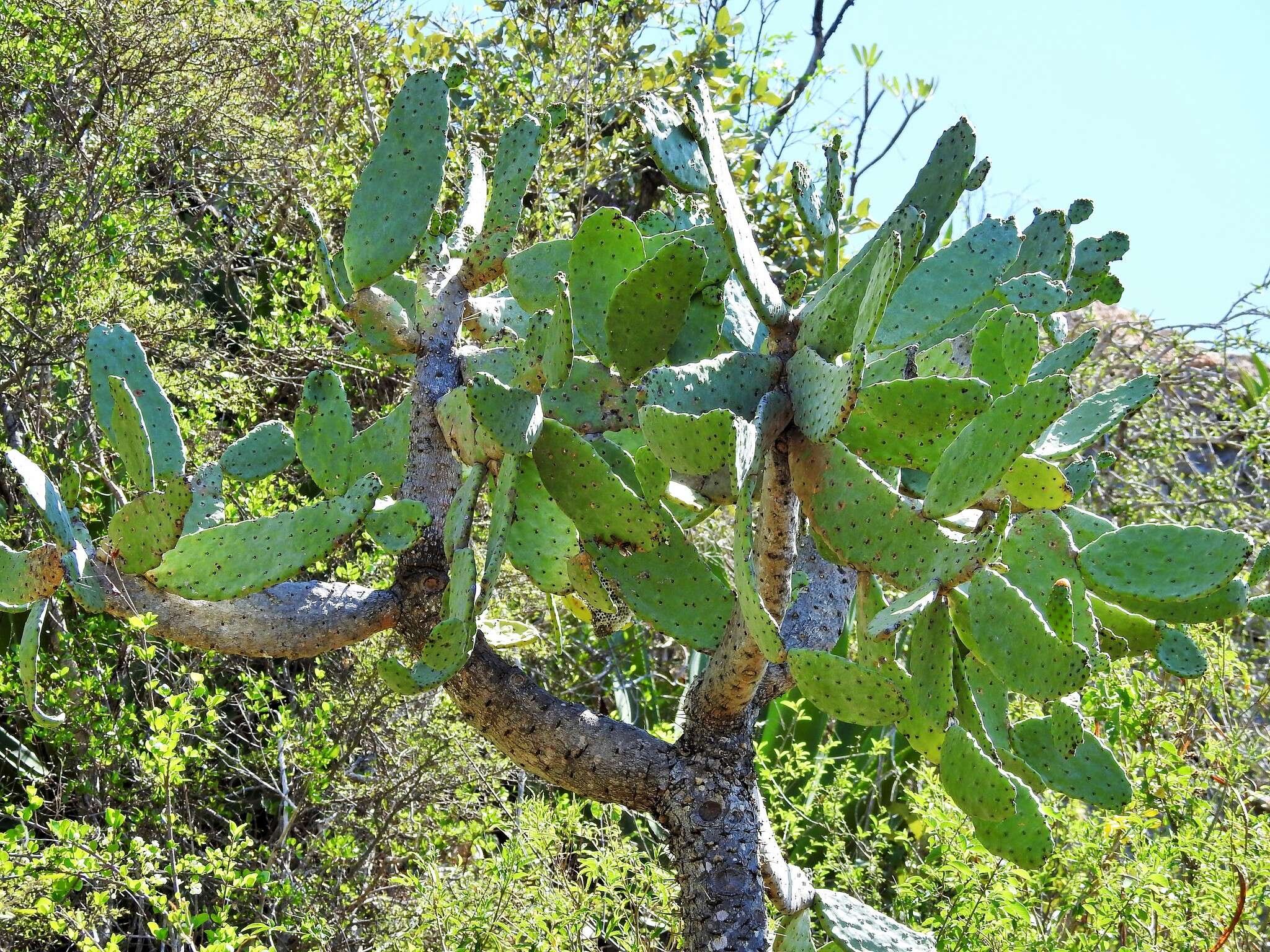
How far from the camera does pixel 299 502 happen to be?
3498 mm

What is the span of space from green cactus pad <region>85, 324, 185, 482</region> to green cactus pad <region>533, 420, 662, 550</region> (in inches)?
20.6

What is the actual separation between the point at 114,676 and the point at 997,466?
3135 millimetres

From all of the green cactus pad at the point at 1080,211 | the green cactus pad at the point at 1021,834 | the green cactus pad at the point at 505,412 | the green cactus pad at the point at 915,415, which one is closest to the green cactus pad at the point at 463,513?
the green cactus pad at the point at 505,412

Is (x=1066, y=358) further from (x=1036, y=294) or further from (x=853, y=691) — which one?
(x=853, y=691)

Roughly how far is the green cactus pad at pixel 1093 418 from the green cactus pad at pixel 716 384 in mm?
463

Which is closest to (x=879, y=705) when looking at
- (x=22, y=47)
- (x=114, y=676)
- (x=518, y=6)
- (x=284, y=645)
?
(x=284, y=645)

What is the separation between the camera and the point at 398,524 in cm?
139

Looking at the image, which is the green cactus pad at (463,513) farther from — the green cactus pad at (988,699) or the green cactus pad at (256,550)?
the green cactus pad at (988,699)

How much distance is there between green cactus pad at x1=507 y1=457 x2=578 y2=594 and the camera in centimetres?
147

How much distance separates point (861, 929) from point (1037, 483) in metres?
0.87

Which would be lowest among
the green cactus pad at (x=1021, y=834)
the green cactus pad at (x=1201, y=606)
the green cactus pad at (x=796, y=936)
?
the green cactus pad at (x=796, y=936)

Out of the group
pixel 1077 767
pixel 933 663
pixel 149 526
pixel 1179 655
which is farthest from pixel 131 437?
pixel 1179 655

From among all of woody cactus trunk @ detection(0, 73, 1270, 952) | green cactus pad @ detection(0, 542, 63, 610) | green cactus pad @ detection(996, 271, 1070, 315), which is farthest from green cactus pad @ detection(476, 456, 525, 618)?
green cactus pad @ detection(996, 271, 1070, 315)

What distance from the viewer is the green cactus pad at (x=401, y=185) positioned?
162 cm
